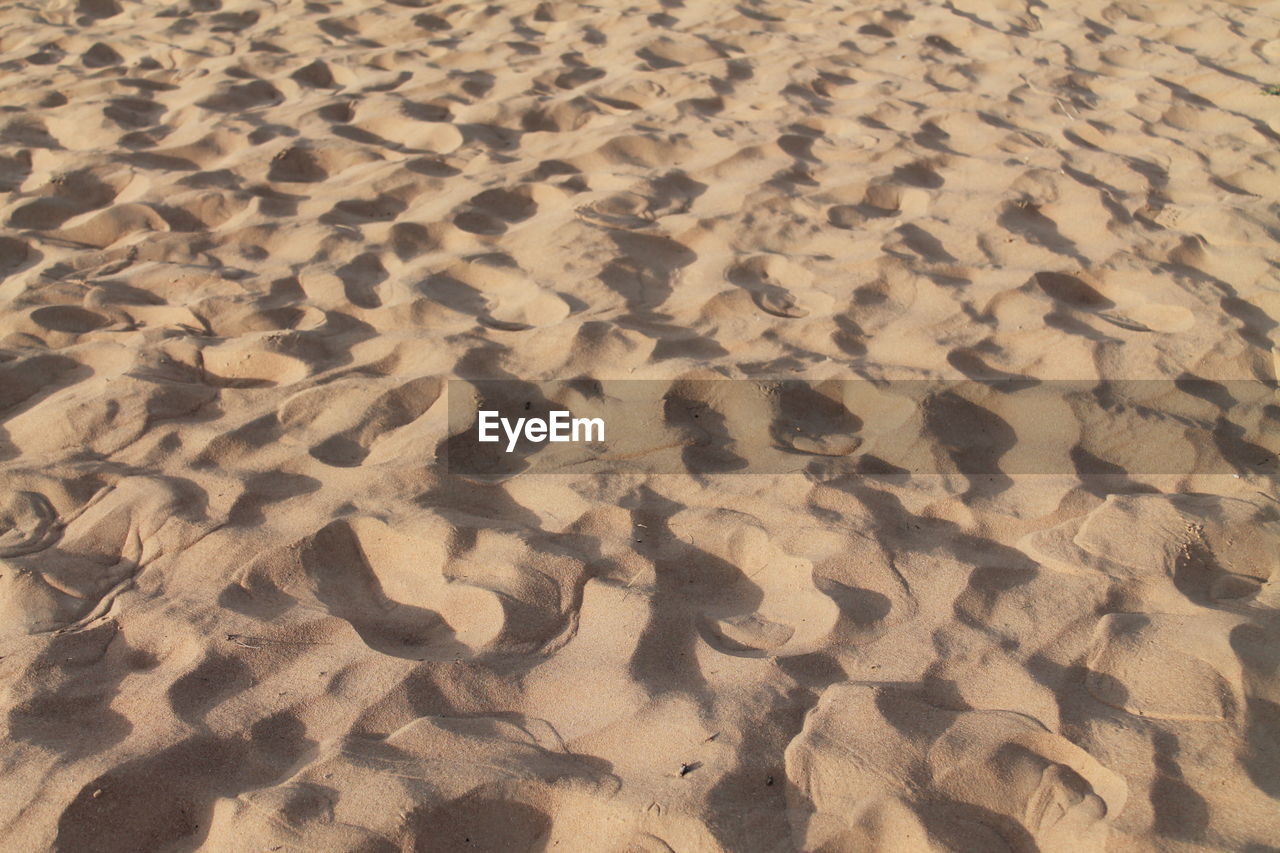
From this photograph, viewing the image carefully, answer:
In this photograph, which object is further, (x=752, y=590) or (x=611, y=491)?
(x=611, y=491)

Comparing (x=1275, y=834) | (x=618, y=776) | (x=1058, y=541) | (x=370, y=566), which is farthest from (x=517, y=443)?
(x=1275, y=834)

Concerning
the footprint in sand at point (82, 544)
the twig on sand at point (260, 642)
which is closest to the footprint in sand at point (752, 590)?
the twig on sand at point (260, 642)

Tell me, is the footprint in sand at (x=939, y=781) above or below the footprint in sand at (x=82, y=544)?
above

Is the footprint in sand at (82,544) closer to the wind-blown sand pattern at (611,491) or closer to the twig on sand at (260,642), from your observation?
the wind-blown sand pattern at (611,491)

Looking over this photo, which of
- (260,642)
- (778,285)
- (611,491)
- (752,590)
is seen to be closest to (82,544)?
(260,642)

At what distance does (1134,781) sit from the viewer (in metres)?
1.57

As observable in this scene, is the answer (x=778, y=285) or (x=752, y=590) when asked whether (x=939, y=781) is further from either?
(x=778, y=285)

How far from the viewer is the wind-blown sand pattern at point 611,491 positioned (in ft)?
5.23

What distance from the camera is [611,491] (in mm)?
2242

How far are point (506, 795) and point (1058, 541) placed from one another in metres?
1.24

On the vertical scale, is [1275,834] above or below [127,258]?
above

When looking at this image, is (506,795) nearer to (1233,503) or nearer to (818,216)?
(1233,503)

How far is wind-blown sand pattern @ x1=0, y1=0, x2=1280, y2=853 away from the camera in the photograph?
1593mm

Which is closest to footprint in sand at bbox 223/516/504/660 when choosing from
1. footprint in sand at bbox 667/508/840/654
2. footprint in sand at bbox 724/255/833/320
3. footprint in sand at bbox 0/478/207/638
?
footprint in sand at bbox 0/478/207/638
